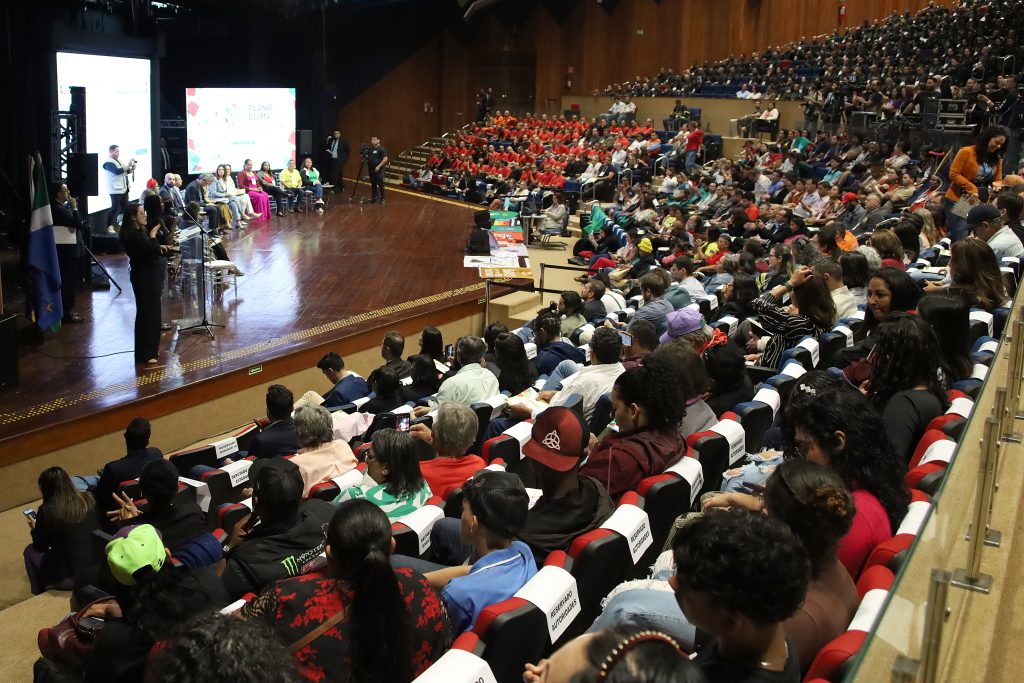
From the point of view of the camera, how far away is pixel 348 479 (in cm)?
370

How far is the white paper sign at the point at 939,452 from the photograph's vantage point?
2743mm

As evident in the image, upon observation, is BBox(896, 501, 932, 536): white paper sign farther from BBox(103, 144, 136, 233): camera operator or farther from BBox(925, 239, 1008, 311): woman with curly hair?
BBox(103, 144, 136, 233): camera operator

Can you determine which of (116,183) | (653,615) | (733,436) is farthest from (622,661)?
(116,183)

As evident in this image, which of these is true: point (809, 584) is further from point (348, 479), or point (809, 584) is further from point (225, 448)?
point (225, 448)

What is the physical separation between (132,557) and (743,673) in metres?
1.77

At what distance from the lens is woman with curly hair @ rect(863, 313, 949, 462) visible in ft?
10.0

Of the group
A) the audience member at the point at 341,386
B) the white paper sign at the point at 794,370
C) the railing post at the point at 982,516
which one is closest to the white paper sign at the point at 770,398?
the white paper sign at the point at 794,370

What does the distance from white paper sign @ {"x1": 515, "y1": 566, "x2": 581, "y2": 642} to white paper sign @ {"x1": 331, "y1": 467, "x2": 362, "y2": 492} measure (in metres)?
1.45

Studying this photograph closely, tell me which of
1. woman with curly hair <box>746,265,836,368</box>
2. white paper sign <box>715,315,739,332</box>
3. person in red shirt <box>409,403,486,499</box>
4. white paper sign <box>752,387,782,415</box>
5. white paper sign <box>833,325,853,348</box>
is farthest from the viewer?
white paper sign <box>715,315,739,332</box>

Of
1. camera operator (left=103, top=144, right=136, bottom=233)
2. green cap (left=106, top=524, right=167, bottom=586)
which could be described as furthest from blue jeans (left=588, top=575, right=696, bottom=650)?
camera operator (left=103, top=144, right=136, bottom=233)

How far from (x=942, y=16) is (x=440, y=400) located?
17160mm

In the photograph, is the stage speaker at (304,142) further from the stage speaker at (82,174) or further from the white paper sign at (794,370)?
the white paper sign at (794,370)

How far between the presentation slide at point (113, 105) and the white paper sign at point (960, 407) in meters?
9.70

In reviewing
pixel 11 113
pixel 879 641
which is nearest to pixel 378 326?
pixel 11 113
